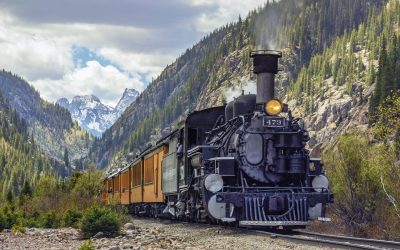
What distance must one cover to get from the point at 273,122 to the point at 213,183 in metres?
2.96

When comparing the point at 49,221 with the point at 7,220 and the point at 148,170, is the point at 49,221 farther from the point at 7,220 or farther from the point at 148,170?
the point at 148,170

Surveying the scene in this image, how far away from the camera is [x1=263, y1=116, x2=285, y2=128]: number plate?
20.4m

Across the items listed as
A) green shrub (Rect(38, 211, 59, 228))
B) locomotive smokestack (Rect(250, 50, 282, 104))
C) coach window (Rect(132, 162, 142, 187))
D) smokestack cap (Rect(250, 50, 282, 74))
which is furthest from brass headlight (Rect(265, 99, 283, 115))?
green shrub (Rect(38, 211, 59, 228))

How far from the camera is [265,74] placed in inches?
837

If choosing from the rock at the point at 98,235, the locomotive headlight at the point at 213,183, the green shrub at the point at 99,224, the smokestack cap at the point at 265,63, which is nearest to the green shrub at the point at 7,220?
the green shrub at the point at 99,224

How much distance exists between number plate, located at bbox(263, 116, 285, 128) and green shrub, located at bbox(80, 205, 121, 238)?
250 inches

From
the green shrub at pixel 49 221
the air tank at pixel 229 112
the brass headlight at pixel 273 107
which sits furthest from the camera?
the green shrub at pixel 49 221

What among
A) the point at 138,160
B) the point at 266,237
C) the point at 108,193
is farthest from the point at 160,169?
the point at 108,193

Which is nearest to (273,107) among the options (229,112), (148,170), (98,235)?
(229,112)

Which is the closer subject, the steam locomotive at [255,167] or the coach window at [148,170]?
the steam locomotive at [255,167]

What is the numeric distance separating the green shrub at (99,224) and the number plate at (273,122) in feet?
20.9

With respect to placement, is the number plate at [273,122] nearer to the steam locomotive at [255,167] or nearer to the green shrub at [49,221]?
the steam locomotive at [255,167]

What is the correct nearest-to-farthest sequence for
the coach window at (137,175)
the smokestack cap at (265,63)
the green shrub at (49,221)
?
the smokestack cap at (265,63)
the green shrub at (49,221)
the coach window at (137,175)

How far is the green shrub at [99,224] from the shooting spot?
21375mm
